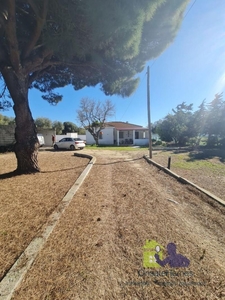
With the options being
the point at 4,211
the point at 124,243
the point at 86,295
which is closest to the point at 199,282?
the point at 124,243

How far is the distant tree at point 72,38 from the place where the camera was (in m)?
4.22

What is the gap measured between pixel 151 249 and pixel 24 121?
5882 mm

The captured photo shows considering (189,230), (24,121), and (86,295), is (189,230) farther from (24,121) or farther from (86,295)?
(24,121)

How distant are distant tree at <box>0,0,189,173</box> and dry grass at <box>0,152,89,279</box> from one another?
1476 mm

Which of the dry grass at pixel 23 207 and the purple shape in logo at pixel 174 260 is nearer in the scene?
the purple shape in logo at pixel 174 260

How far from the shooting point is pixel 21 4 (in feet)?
17.4

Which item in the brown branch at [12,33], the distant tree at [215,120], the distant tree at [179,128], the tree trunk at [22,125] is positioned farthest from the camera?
the distant tree at [179,128]

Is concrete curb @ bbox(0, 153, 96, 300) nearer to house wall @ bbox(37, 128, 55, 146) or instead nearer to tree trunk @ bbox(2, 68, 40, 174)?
tree trunk @ bbox(2, 68, 40, 174)

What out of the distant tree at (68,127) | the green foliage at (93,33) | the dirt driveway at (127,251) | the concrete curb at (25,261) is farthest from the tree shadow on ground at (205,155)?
the distant tree at (68,127)

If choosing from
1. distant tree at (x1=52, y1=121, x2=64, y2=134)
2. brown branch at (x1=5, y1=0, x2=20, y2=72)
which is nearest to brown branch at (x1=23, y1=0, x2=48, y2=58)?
brown branch at (x1=5, y1=0, x2=20, y2=72)

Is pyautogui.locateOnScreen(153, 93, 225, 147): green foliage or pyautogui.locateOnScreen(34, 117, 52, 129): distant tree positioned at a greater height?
pyautogui.locateOnScreen(34, 117, 52, 129): distant tree

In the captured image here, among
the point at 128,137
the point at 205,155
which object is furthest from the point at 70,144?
the point at 128,137

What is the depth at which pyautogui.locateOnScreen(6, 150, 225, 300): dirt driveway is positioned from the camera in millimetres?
1482

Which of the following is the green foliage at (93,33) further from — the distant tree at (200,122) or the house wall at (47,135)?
the house wall at (47,135)
